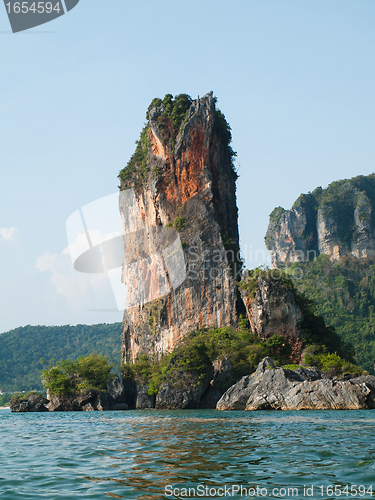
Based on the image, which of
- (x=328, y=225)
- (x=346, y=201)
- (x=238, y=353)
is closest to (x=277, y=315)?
(x=238, y=353)

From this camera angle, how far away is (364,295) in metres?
79.5

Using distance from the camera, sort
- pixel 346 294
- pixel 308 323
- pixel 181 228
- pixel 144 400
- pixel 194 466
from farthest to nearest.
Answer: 1. pixel 346 294
2. pixel 181 228
3. pixel 308 323
4. pixel 144 400
5. pixel 194 466

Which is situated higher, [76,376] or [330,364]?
[330,364]

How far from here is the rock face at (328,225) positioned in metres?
89.8

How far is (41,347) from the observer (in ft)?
325

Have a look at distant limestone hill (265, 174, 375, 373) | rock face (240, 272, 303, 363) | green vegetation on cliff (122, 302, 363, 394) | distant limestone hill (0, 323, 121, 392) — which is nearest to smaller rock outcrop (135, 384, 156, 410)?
green vegetation on cliff (122, 302, 363, 394)

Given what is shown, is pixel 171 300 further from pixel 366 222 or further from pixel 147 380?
pixel 366 222

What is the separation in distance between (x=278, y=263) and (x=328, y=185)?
64.0ft

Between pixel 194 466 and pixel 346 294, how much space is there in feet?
251

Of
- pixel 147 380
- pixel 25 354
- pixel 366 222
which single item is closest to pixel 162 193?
pixel 147 380

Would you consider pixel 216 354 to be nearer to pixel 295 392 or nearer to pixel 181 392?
pixel 181 392

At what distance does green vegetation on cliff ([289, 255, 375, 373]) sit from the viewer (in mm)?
71875

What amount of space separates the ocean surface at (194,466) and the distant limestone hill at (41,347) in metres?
74.9

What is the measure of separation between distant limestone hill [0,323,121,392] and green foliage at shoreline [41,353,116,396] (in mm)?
41913
